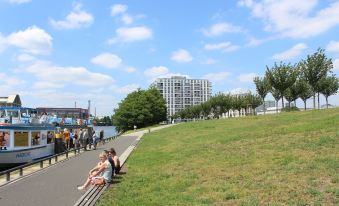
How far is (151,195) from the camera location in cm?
1162

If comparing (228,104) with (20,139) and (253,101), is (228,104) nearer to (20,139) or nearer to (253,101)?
(253,101)

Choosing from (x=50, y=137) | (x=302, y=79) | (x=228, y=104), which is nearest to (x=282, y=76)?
(x=302, y=79)

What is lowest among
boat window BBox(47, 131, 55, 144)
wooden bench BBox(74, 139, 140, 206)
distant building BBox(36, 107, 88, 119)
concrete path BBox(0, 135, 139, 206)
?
concrete path BBox(0, 135, 139, 206)

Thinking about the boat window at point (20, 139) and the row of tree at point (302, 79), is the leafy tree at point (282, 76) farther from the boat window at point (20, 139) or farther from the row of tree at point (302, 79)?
the boat window at point (20, 139)

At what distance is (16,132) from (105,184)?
16670 millimetres

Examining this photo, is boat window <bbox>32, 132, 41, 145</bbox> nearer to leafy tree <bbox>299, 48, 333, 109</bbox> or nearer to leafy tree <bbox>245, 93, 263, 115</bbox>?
leafy tree <bbox>299, 48, 333, 109</bbox>

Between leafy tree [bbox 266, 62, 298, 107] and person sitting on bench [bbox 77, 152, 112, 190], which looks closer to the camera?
person sitting on bench [bbox 77, 152, 112, 190]

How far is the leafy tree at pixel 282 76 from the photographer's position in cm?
5391

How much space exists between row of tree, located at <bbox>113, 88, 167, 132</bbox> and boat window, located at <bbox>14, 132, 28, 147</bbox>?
77.3 metres

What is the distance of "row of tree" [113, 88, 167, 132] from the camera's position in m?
108

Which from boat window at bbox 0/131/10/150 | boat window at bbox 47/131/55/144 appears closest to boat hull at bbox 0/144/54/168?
boat window at bbox 0/131/10/150

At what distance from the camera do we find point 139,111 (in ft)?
354

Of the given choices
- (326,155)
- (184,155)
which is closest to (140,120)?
(184,155)

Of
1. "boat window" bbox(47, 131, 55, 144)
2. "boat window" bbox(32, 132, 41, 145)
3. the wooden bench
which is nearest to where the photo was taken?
the wooden bench
